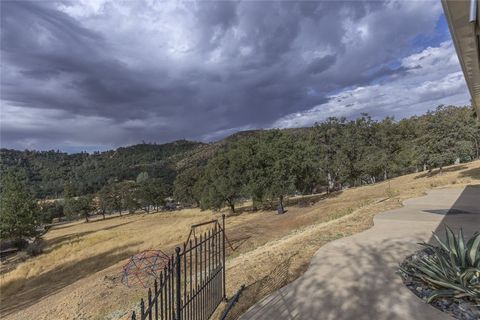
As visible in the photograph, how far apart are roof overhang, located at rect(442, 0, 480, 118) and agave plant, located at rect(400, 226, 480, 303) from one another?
2.68 meters

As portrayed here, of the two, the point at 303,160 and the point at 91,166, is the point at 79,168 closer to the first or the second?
the point at 91,166

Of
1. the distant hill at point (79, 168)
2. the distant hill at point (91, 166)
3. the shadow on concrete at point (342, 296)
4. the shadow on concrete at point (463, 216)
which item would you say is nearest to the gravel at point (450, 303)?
the shadow on concrete at point (342, 296)

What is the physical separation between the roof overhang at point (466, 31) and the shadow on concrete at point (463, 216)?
4610mm

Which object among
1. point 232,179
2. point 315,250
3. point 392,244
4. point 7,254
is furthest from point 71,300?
point 7,254

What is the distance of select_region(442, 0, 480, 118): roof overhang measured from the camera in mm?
2658

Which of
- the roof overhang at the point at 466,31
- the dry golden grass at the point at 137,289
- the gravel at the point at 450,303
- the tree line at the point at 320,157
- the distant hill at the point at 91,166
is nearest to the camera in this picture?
the roof overhang at the point at 466,31

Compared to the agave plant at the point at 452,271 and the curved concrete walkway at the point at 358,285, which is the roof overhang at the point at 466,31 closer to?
the agave plant at the point at 452,271

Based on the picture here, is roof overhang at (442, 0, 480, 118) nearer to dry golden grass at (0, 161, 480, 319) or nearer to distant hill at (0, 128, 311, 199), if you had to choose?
dry golden grass at (0, 161, 480, 319)

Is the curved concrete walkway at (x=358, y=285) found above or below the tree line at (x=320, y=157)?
below

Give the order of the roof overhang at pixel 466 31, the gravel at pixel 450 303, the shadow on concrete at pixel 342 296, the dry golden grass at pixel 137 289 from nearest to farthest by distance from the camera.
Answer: the roof overhang at pixel 466 31 < the gravel at pixel 450 303 < the shadow on concrete at pixel 342 296 < the dry golden grass at pixel 137 289

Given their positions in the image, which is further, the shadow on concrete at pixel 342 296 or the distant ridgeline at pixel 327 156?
the distant ridgeline at pixel 327 156

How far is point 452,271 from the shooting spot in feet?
15.7

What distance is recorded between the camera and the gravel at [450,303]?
161 inches

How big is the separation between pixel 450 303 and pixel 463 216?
7.61m
